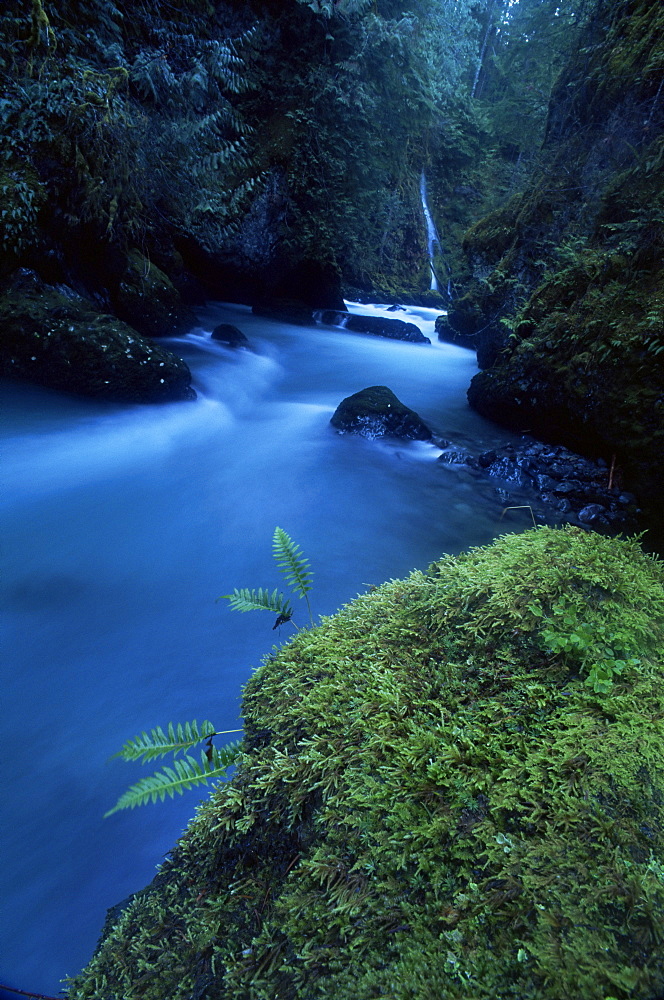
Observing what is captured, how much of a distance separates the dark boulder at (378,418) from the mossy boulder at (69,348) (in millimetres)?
3403

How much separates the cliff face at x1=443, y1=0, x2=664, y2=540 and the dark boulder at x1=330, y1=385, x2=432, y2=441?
167 cm

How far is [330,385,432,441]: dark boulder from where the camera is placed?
8.23 m

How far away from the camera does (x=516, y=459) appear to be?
7.30m

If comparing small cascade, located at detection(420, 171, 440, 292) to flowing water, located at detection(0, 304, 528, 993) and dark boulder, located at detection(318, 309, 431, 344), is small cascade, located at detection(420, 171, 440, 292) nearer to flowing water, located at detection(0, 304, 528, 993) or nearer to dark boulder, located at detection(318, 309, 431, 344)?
dark boulder, located at detection(318, 309, 431, 344)

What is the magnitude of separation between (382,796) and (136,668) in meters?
2.96

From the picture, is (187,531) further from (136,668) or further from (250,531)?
(136,668)

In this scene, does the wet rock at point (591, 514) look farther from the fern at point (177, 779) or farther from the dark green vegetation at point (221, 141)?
the dark green vegetation at point (221, 141)

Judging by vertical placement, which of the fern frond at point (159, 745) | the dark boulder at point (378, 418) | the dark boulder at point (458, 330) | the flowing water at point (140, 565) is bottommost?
the flowing water at point (140, 565)

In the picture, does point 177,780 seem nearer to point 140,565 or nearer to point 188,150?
point 140,565

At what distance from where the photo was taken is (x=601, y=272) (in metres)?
6.66

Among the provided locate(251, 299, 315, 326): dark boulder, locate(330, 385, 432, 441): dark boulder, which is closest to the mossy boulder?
locate(330, 385, 432, 441): dark boulder

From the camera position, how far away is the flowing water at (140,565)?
250 cm

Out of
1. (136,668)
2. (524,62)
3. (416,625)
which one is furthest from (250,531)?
(524,62)

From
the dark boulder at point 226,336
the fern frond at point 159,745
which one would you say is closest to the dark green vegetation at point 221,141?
the dark boulder at point 226,336
